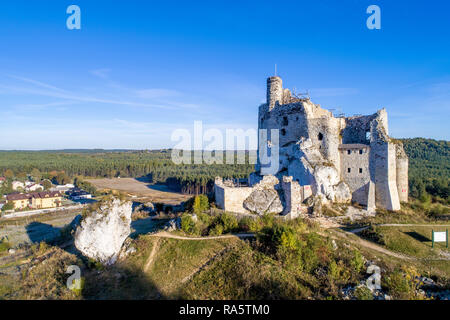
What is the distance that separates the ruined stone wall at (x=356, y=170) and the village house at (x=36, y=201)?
5278cm

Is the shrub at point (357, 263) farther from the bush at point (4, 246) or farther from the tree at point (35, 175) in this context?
the tree at point (35, 175)

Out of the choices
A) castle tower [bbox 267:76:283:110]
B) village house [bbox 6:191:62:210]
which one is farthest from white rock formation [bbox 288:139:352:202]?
village house [bbox 6:191:62:210]

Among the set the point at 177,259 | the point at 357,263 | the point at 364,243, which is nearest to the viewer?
the point at 357,263

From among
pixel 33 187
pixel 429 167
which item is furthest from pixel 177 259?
pixel 33 187

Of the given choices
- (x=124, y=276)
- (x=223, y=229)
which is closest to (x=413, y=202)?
(x=223, y=229)

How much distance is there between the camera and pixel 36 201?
51062 mm

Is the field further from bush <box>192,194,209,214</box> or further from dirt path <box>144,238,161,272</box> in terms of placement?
dirt path <box>144,238,161,272</box>

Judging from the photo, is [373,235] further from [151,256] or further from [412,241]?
[151,256]

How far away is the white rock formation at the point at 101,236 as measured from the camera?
48.5 ft

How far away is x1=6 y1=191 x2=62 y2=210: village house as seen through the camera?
51.0m

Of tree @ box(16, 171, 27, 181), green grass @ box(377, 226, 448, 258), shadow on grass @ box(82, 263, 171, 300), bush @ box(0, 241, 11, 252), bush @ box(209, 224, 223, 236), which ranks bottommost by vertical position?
bush @ box(0, 241, 11, 252)

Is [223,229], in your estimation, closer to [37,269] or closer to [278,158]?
[37,269]

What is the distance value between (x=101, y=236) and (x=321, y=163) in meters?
19.8
